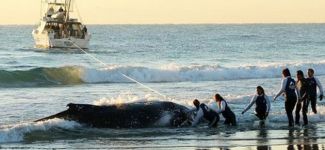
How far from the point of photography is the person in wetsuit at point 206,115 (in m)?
22.4

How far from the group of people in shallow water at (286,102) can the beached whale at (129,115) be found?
701 millimetres

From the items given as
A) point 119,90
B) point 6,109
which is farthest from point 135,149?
point 119,90

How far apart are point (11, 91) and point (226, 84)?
11471mm

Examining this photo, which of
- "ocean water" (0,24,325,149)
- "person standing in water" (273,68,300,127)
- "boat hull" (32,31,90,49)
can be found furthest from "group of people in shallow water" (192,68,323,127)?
"boat hull" (32,31,90,49)

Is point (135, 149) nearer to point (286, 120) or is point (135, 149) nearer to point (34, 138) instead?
point (34, 138)

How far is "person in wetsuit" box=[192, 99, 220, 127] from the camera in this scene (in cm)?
2242

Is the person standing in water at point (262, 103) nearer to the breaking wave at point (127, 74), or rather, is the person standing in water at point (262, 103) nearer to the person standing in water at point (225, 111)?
the person standing in water at point (225, 111)

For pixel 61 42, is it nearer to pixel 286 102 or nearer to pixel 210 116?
pixel 210 116

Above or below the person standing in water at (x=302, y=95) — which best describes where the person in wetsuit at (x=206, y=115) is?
below

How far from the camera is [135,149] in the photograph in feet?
58.7

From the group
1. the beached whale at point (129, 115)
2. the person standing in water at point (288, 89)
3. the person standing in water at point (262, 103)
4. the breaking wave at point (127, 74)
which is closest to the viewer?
the beached whale at point (129, 115)

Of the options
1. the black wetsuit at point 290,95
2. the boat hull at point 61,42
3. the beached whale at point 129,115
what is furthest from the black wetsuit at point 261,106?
the boat hull at point 61,42

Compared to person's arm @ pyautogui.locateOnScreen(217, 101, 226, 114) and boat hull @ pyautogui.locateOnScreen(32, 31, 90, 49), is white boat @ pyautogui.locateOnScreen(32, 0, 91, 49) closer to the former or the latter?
boat hull @ pyautogui.locateOnScreen(32, 31, 90, 49)

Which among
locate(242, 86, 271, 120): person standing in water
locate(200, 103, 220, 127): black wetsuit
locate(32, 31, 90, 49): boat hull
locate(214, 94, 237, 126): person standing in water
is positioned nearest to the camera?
locate(200, 103, 220, 127): black wetsuit
